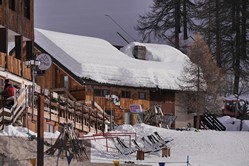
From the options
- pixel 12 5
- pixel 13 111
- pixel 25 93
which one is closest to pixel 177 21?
pixel 12 5

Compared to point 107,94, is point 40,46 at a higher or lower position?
higher

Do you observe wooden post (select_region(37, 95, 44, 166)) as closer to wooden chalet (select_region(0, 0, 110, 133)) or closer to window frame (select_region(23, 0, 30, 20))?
wooden chalet (select_region(0, 0, 110, 133))

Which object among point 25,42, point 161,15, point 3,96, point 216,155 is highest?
point 161,15

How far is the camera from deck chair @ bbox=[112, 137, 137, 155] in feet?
92.6

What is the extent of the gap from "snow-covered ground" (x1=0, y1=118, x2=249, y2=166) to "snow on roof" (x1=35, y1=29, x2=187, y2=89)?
1071 centimetres


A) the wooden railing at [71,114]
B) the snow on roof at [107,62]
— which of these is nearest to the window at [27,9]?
the wooden railing at [71,114]

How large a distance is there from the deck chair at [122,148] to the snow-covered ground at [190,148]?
0.76 feet

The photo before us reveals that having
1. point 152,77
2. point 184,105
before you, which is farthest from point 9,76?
point 184,105

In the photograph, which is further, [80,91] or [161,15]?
[161,15]

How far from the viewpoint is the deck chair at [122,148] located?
28.2 m

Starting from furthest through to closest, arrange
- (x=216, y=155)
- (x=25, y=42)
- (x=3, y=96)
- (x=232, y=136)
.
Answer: (x=25, y=42), (x=232, y=136), (x=216, y=155), (x=3, y=96)

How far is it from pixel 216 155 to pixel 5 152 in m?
13.9

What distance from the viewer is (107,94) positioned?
46.1 meters

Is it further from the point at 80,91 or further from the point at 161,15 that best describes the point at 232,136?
the point at 161,15
